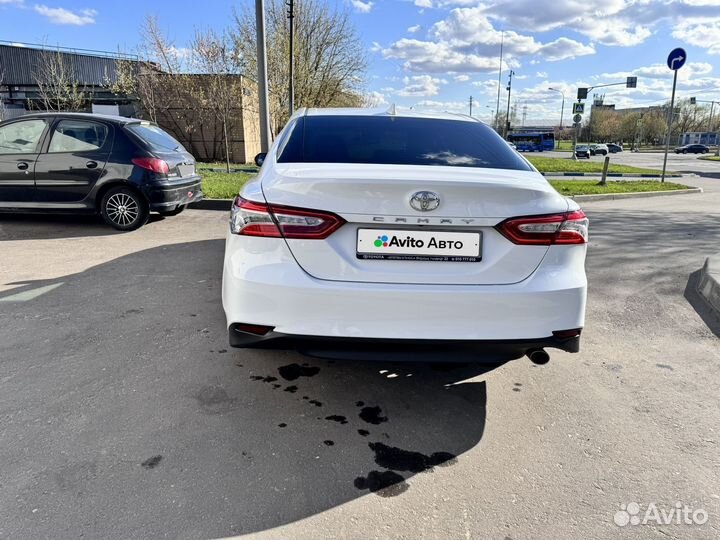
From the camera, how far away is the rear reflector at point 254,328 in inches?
94.5

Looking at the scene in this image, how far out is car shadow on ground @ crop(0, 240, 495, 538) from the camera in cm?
201

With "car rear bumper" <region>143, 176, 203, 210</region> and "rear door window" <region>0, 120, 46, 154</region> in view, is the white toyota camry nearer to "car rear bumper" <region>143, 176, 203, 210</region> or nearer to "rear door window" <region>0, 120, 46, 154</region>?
"car rear bumper" <region>143, 176, 203, 210</region>

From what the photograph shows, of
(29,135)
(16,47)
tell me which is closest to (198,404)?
(29,135)

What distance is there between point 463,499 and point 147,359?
2.25 metres

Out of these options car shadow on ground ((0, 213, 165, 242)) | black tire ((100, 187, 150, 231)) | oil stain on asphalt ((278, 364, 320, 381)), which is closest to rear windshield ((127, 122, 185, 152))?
black tire ((100, 187, 150, 231))

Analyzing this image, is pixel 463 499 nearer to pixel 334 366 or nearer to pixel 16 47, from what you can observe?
pixel 334 366

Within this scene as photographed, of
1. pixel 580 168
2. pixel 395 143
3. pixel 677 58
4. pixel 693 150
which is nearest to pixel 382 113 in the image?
pixel 395 143

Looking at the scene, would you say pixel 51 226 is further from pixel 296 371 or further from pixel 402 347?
pixel 402 347

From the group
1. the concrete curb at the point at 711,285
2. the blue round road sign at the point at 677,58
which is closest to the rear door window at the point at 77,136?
the concrete curb at the point at 711,285

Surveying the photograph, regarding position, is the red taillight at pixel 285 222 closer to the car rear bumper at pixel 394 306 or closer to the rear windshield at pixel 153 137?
the car rear bumper at pixel 394 306

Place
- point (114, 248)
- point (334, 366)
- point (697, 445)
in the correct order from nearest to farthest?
1. point (697, 445)
2. point (334, 366)
3. point (114, 248)

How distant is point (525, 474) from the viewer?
2.27 meters

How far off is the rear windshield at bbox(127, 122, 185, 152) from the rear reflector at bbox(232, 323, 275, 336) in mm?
5644

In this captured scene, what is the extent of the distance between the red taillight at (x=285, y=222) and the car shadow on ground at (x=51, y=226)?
Answer: 18.1 ft
